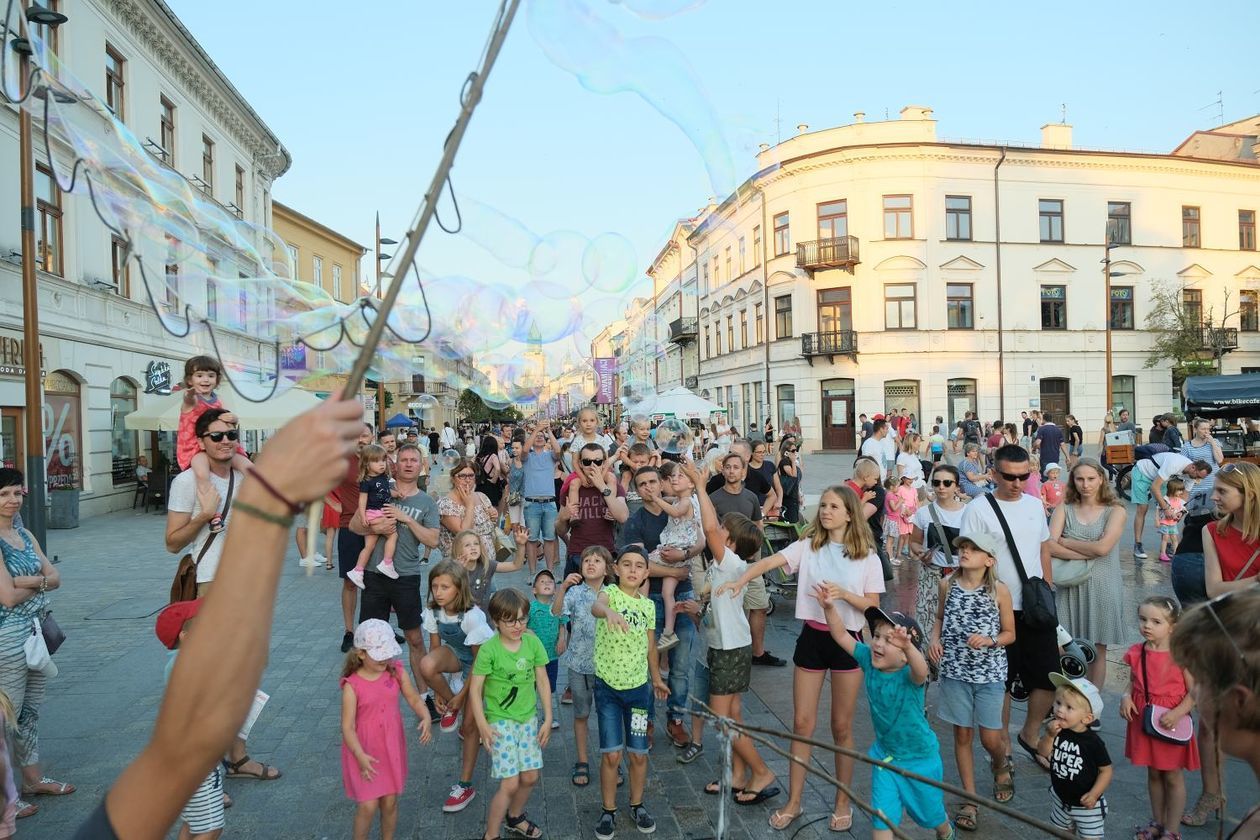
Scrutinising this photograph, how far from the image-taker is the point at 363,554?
6090 mm

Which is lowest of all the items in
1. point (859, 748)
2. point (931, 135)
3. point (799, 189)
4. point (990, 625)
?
point (859, 748)

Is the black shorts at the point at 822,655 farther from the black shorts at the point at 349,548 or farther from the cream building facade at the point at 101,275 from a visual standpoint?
the cream building facade at the point at 101,275

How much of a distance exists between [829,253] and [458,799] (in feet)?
106

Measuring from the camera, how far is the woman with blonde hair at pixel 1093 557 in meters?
5.19

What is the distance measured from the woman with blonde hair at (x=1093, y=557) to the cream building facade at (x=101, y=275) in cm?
1658

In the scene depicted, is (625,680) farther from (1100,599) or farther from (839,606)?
(1100,599)

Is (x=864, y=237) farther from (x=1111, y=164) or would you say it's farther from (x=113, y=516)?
(x=113, y=516)

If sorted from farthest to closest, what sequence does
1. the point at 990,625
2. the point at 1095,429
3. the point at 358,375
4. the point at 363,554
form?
the point at 1095,429 → the point at 363,554 → the point at 990,625 → the point at 358,375

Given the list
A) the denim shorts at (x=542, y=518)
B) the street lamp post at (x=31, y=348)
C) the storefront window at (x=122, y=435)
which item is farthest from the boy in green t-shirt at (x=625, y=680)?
the storefront window at (x=122, y=435)

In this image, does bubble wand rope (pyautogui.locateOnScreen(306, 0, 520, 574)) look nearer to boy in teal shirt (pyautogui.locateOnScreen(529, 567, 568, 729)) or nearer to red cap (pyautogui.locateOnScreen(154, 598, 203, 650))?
red cap (pyautogui.locateOnScreen(154, 598, 203, 650))

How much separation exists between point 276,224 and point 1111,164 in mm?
36414

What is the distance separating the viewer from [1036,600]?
4590 millimetres

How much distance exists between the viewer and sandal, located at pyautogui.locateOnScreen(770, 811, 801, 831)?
4133mm

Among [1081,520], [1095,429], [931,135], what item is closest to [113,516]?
[1081,520]
